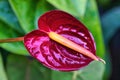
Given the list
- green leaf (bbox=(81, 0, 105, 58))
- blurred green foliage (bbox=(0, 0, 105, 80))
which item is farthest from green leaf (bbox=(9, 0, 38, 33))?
green leaf (bbox=(81, 0, 105, 58))

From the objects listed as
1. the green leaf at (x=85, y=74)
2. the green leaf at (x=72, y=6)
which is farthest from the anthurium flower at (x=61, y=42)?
the green leaf at (x=85, y=74)

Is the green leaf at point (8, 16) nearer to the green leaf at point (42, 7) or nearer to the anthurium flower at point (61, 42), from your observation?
the green leaf at point (42, 7)

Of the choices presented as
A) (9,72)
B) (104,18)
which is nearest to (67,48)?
(9,72)

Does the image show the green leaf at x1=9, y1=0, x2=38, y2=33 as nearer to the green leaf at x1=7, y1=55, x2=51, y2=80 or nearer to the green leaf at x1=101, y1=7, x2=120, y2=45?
the green leaf at x1=7, y1=55, x2=51, y2=80

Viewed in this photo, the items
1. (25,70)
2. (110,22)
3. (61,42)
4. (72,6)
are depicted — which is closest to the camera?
(61,42)

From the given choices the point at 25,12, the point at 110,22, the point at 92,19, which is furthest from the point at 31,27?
the point at 110,22

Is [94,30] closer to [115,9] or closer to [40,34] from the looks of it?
[40,34]

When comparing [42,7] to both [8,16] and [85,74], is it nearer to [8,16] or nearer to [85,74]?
[8,16]
